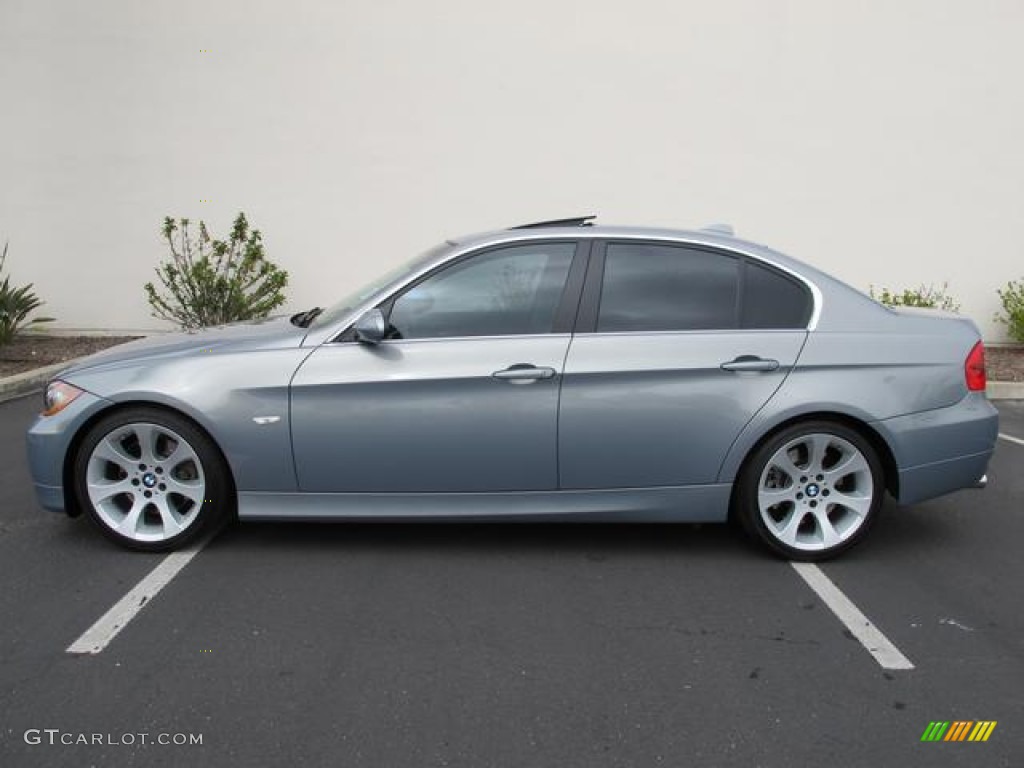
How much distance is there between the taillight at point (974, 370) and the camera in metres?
4.10

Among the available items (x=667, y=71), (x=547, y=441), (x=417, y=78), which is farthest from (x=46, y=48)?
(x=547, y=441)

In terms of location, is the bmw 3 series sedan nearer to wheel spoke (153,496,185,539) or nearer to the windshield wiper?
wheel spoke (153,496,185,539)

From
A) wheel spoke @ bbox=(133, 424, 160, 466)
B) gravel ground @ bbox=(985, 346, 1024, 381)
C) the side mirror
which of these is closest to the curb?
wheel spoke @ bbox=(133, 424, 160, 466)

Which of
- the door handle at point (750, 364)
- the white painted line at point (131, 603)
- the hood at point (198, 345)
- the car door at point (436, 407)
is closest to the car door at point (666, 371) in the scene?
the door handle at point (750, 364)

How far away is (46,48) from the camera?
32.5 ft

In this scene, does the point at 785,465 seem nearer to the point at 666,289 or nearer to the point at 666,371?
the point at 666,371

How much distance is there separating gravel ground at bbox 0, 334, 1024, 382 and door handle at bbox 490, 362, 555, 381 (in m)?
6.45

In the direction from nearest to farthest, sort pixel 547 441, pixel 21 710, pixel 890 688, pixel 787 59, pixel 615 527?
pixel 21 710, pixel 890 688, pixel 547 441, pixel 615 527, pixel 787 59

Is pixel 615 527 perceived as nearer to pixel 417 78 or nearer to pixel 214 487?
pixel 214 487

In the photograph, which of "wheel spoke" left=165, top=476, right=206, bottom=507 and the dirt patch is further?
the dirt patch

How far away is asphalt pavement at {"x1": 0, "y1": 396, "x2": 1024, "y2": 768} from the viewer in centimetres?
268

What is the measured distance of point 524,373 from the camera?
153 inches

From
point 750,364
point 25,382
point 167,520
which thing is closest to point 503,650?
point 750,364

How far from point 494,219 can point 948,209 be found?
5.12 meters
